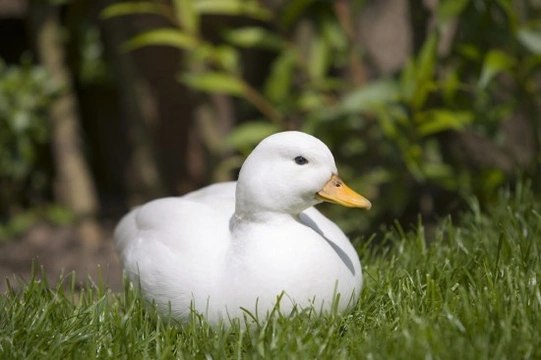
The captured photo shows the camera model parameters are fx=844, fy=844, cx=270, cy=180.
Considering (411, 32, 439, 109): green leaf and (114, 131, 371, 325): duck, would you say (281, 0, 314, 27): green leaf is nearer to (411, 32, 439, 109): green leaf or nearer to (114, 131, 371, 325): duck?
(411, 32, 439, 109): green leaf

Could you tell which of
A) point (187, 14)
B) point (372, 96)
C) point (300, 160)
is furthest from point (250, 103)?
point (300, 160)

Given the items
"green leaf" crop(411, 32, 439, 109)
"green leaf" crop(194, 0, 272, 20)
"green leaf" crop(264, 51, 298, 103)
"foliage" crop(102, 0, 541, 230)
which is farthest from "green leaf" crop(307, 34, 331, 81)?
"green leaf" crop(411, 32, 439, 109)

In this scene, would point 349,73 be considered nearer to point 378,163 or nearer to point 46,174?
point 378,163

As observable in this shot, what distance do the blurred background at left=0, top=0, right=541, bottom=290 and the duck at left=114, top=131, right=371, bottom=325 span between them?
26.7 inches

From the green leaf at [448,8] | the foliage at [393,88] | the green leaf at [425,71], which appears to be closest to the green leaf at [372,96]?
the foliage at [393,88]

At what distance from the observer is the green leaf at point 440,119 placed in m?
3.73

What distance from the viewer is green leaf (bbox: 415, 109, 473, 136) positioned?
373 centimetres

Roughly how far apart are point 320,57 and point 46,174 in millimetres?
2591

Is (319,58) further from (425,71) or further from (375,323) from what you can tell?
(375,323)

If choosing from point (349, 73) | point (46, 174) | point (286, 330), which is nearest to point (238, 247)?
point (286, 330)

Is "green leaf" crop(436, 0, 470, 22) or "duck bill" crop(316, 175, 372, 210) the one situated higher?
"green leaf" crop(436, 0, 470, 22)

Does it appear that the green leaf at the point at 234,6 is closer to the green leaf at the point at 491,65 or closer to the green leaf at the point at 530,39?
the green leaf at the point at 491,65

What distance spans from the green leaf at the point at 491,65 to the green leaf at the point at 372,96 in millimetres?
405

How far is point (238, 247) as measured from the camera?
2418 millimetres
